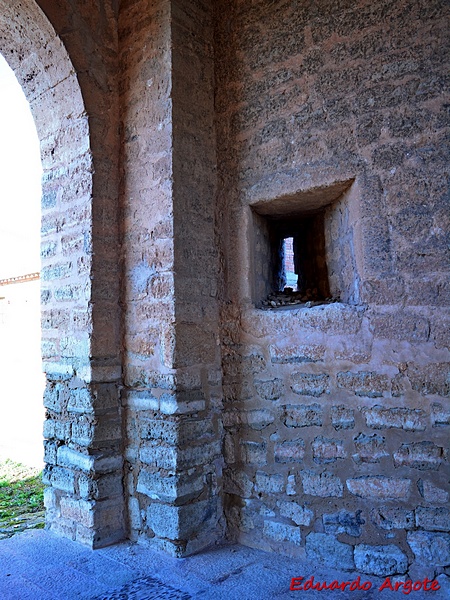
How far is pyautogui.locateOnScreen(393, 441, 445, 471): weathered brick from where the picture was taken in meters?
2.07

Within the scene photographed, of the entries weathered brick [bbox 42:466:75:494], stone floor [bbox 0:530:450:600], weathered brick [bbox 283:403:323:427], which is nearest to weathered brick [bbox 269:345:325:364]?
weathered brick [bbox 283:403:323:427]

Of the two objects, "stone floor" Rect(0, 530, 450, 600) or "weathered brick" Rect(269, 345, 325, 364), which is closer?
"stone floor" Rect(0, 530, 450, 600)

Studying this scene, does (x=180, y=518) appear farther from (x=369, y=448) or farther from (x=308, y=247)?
(x=308, y=247)

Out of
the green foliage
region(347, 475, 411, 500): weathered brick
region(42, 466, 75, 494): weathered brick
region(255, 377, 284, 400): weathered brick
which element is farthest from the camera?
the green foliage

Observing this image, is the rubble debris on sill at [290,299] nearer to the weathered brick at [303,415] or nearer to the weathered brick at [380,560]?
the weathered brick at [303,415]

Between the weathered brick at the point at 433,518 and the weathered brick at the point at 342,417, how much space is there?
0.48 meters

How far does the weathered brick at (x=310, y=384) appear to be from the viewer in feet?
7.74

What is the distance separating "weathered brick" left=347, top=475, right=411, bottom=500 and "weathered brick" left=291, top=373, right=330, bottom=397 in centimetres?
45

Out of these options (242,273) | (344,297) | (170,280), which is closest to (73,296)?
(170,280)

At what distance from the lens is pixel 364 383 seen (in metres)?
2.25

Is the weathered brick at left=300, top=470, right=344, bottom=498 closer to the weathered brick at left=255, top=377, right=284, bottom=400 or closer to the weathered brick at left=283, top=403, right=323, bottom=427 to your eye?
the weathered brick at left=283, top=403, right=323, bottom=427

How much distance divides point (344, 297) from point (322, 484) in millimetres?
995
